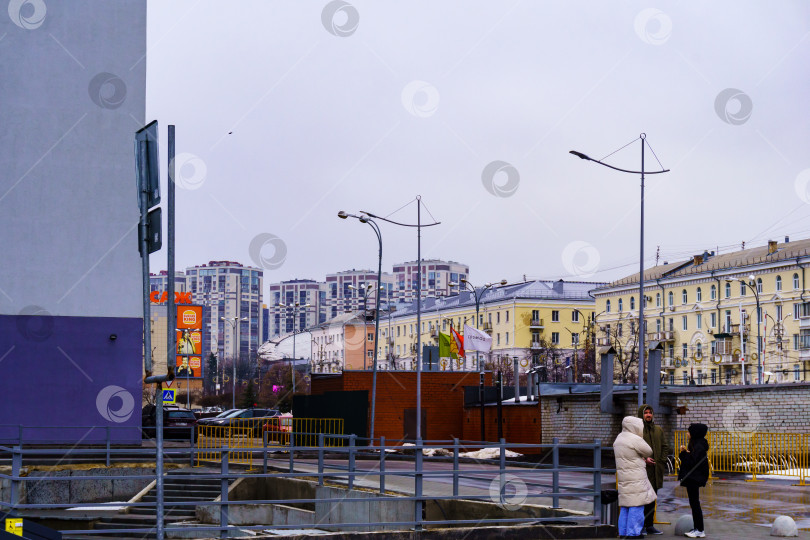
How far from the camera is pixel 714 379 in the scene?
95.4 meters

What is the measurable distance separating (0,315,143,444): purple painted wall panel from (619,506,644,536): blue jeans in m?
24.2

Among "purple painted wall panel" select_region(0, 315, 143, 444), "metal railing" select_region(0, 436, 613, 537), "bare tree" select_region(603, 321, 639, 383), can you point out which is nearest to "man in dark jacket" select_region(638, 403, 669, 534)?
"metal railing" select_region(0, 436, 613, 537)

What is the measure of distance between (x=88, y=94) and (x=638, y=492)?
2815 cm

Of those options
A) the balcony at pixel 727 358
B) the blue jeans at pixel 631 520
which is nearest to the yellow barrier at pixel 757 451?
the blue jeans at pixel 631 520

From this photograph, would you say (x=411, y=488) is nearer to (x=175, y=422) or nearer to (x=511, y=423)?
(x=511, y=423)

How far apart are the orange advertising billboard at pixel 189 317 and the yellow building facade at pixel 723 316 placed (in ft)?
128

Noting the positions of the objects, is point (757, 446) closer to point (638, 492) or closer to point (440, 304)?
point (638, 492)

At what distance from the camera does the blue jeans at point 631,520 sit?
42.7 ft

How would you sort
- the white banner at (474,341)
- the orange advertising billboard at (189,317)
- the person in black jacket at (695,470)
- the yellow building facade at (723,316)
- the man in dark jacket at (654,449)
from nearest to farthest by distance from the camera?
1. the person in black jacket at (695,470)
2. the man in dark jacket at (654,449)
3. the white banner at (474,341)
4. the yellow building facade at (723,316)
5. the orange advertising billboard at (189,317)

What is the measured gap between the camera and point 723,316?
9481 centimetres

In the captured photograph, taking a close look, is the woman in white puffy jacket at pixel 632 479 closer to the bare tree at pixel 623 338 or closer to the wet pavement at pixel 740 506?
the wet pavement at pixel 740 506

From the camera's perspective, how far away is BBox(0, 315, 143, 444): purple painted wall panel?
3388cm

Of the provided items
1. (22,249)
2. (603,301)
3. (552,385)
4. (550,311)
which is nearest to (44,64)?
(22,249)

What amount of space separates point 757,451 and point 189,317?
75.8 metres
